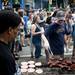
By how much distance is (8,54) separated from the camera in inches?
135

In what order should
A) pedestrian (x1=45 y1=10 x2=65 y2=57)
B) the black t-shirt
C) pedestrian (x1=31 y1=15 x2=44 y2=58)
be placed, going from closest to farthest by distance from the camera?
the black t-shirt < pedestrian (x1=45 y1=10 x2=65 y2=57) < pedestrian (x1=31 y1=15 x2=44 y2=58)

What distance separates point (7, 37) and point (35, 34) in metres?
8.86

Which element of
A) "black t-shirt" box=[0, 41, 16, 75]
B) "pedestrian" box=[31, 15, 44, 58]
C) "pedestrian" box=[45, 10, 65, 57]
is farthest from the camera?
"pedestrian" box=[31, 15, 44, 58]

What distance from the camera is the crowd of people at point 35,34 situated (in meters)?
3.43

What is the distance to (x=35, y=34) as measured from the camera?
1236cm

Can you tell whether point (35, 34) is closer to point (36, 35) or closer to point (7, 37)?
point (36, 35)

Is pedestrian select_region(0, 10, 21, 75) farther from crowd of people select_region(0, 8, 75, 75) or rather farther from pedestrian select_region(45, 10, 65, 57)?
pedestrian select_region(45, 10, 65, 57)

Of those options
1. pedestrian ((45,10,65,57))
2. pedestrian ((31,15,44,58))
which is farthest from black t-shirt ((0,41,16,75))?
pedestrian ((31,15,44,58))

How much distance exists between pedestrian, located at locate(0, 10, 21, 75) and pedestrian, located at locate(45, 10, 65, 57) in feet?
23.0

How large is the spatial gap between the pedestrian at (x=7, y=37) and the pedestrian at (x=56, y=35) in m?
7.02

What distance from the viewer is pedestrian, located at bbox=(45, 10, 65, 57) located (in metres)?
10.5

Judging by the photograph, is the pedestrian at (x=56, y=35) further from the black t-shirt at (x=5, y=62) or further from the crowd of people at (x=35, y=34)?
the black t-shirt at (x=5, y=62)

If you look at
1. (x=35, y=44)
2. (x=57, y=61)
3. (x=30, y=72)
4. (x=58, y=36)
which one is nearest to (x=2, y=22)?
(x=30, y=72)

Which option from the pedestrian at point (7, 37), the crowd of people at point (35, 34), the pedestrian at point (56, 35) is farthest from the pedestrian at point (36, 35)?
the pedestrian at point (7, 37)
